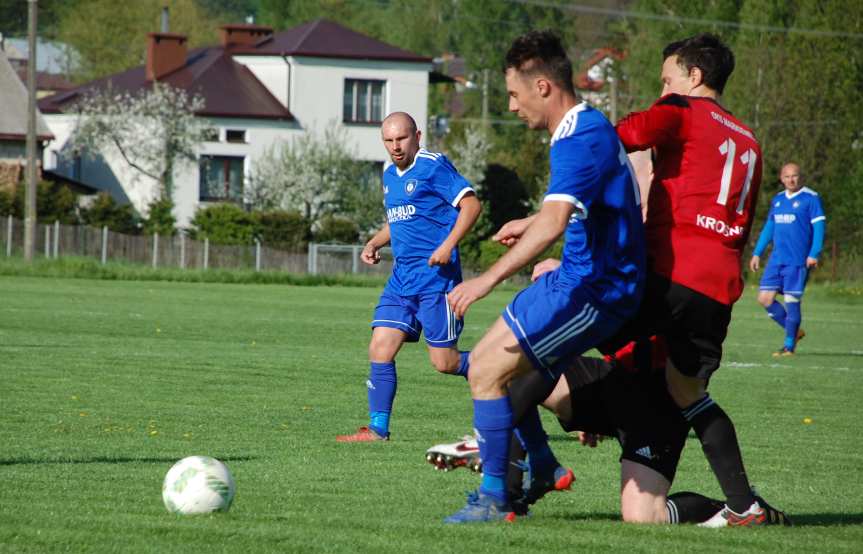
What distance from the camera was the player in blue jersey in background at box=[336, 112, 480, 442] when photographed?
31.8ft

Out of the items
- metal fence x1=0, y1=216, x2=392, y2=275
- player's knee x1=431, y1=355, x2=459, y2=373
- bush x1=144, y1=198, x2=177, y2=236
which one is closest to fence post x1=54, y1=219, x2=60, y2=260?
metal fence x1=0, y1=216, x2=392, y2=275

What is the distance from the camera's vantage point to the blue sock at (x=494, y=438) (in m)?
5.97

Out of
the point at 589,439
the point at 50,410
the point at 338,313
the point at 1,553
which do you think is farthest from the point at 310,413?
the point at 338,313

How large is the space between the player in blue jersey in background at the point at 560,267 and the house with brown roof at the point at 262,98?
5506cm

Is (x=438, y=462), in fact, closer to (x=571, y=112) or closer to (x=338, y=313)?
(x=571, y=112)

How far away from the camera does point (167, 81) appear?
63125mm

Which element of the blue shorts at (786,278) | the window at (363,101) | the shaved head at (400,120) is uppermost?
the window at (363,101)

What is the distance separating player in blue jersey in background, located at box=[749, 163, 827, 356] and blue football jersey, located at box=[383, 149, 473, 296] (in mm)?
9611

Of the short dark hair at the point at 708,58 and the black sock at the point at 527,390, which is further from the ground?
the short dark hair at the point at 708,58

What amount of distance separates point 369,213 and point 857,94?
65.7ft

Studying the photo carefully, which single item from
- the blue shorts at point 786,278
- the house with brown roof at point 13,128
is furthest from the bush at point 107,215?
the blue shorts at point 786,278

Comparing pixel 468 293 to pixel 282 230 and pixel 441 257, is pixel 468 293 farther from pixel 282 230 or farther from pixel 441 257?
pixel 282 230

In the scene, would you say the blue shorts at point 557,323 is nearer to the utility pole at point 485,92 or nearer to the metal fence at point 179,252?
the metal fence at point 179,252

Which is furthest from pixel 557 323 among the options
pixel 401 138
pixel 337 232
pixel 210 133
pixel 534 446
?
pixel 210 133
